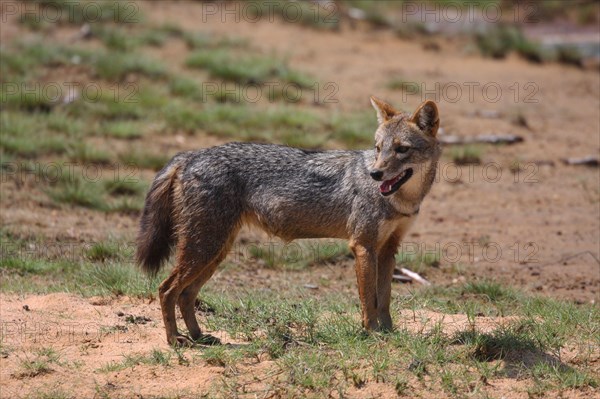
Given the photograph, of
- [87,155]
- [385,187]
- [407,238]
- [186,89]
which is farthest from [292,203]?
[186,89]

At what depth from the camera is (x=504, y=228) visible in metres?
11.7

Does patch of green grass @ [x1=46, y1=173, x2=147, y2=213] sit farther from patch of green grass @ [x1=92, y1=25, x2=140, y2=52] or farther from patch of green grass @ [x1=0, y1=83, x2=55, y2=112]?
patch of green grass @ [x1=92, y1=25, x2=140, y2=52]

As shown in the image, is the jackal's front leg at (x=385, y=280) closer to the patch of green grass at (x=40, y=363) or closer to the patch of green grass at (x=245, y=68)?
the patch of green grass at (x=40, y=363)

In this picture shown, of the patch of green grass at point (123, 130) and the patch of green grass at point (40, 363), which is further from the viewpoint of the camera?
the patch of green grass at point (123, 130)

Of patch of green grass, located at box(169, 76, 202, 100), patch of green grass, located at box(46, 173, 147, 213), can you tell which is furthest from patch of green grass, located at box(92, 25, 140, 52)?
patch of green grass, located at box(46, 173, 147, 213)

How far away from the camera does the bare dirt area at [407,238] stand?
23.2ft

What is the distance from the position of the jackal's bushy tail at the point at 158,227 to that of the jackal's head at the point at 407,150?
160 cm

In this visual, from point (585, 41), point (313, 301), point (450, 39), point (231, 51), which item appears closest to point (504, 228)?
point (313, 301)

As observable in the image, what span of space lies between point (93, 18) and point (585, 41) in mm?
9636

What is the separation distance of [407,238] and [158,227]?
4.07m

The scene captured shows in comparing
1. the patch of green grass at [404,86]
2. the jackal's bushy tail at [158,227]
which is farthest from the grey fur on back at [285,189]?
the patch of green grass at [404,86]

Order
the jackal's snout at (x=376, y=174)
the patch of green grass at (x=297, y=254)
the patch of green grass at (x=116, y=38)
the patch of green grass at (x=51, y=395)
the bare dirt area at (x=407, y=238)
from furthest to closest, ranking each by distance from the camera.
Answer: the patch of green grass at (x=116, y=38)
the patch of green grass at (x=297, y=254)
the jackal's snout at (x=376, y=174)
the bare dirt area at (x=407, y=238)
the patch of green grass at (x=51, y=395)

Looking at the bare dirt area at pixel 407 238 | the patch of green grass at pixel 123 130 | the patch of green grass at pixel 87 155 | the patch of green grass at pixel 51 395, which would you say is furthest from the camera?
the patch of green grass at pixel 123 130

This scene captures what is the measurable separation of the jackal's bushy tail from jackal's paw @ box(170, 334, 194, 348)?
2.07ft
